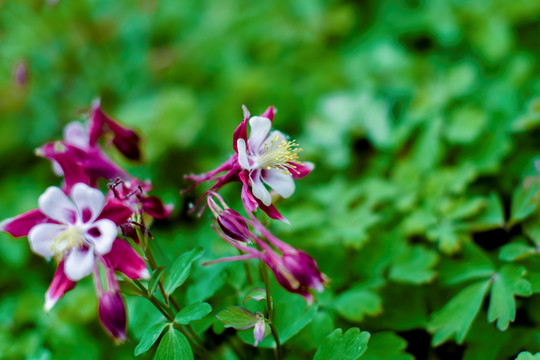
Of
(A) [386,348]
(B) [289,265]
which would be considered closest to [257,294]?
(B) [289,265]

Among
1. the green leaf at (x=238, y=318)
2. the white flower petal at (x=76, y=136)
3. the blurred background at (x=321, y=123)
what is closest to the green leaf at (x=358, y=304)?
the blurred background at (x=321, y=123)

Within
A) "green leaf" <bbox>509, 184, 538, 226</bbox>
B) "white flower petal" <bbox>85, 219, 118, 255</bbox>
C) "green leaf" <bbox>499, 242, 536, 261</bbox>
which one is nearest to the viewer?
"white flower petal" <bbox>85, 219, 118, 255</bbox>

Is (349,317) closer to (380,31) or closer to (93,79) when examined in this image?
(380,31)

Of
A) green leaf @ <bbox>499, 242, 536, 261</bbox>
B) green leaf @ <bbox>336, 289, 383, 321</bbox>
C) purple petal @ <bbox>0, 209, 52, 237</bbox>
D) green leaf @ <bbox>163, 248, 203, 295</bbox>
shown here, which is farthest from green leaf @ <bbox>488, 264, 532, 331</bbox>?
purple petal @ <bbox>0, 209, 52, 237</bbox>

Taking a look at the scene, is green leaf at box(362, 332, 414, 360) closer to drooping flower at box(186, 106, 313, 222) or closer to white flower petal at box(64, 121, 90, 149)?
drooping flower at box(186, 106, 313, 222)

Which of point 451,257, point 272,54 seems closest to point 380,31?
point 272,54

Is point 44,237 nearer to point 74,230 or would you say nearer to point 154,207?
point 74,230
